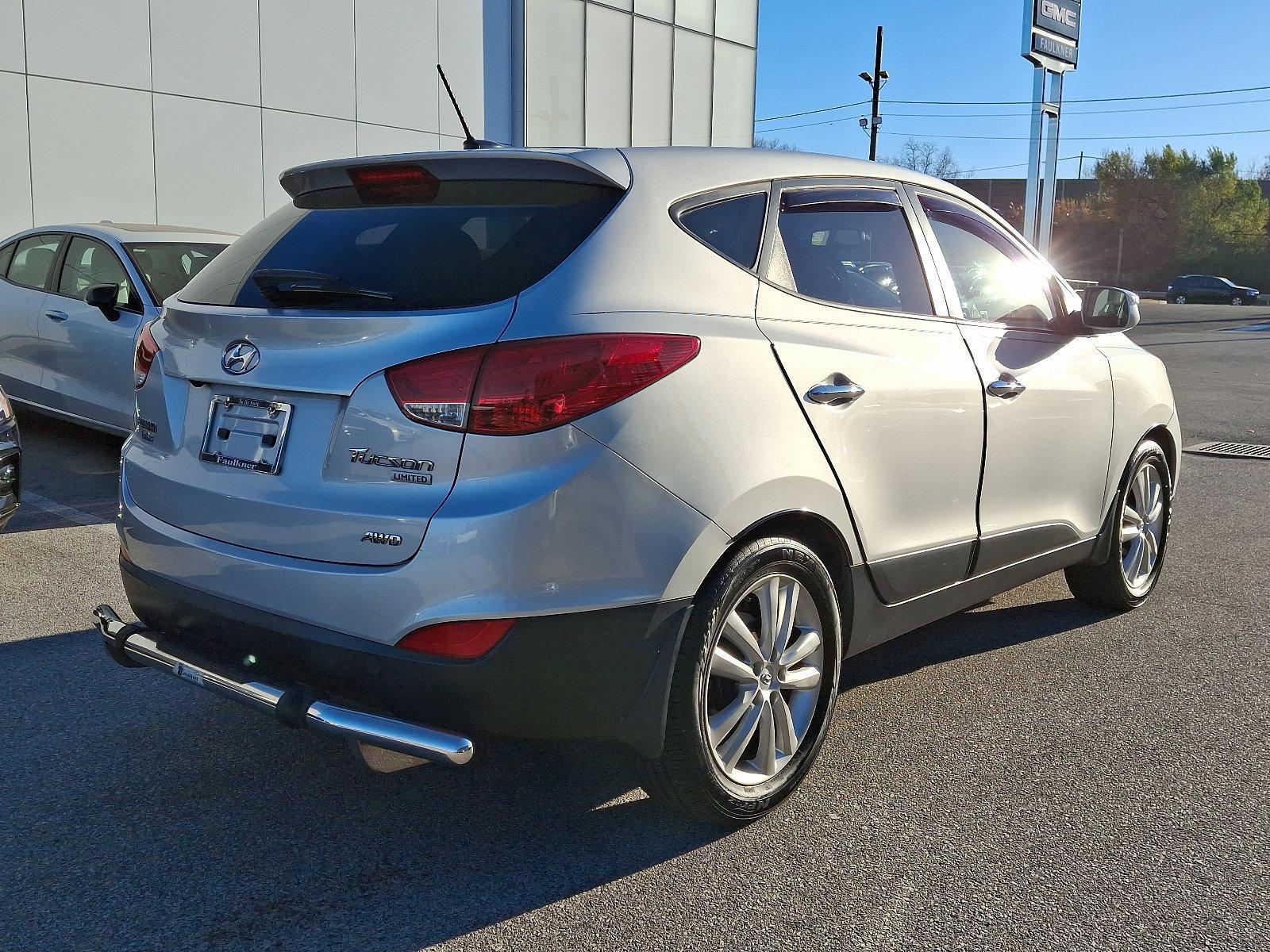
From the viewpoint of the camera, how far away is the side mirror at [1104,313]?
4496 millimetres

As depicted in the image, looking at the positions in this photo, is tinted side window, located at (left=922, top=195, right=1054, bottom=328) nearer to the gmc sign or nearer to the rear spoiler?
the rear spoiler

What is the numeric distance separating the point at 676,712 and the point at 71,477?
20.3 ft

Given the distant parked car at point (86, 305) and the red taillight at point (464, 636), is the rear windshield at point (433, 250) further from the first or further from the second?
the distant parked car at point (86, 305)

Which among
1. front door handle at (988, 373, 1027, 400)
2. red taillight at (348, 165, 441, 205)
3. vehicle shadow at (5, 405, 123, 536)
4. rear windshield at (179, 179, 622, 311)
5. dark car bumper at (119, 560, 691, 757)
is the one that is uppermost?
red taillight at (348, 165, 441, 205)

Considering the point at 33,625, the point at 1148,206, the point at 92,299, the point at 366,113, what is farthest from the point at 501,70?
the point at 1148,206

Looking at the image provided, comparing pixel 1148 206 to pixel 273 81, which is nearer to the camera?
pixel 273 81

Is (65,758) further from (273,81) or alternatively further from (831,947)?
(273,81)

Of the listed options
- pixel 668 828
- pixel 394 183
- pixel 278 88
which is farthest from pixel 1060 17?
pixel 668 828

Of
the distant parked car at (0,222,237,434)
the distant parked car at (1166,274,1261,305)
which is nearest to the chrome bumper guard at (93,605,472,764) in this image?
the distant parked car at (0,222,237,434)

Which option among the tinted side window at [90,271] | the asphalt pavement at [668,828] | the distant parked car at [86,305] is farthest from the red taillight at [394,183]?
the tinted side window at [90,271]

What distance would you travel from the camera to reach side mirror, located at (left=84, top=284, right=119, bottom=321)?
7539 millimetres

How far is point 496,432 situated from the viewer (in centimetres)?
260

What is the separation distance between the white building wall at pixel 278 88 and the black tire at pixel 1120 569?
1308 cm

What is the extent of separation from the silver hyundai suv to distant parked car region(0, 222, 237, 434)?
4835 mm
